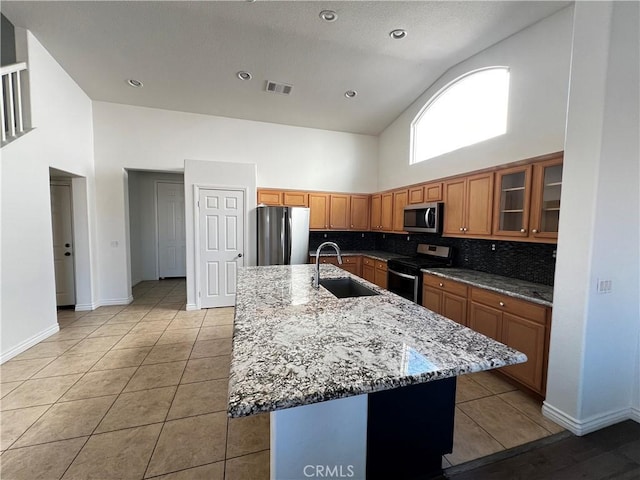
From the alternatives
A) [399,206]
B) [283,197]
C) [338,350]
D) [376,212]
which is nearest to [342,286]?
[338,350]

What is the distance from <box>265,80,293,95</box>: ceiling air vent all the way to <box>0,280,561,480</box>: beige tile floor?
139 inches

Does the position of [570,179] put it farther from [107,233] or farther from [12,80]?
[107,233]

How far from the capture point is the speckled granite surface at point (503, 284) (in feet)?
7.24

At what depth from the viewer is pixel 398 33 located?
9.53 ft

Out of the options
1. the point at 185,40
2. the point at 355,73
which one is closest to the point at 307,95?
the point at 355,73

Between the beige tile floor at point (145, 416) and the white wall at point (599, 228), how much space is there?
0.41 metres

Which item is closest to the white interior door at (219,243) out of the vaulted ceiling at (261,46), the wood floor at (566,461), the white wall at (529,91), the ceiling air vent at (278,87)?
the vaulted ceiling at (261,46)

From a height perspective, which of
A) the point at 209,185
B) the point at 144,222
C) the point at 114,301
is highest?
the point at 209,185

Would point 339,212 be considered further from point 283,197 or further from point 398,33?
point 398,33

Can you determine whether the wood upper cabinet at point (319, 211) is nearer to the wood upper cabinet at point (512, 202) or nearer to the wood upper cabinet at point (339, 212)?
the wood upper cabinet at point (339, 212)

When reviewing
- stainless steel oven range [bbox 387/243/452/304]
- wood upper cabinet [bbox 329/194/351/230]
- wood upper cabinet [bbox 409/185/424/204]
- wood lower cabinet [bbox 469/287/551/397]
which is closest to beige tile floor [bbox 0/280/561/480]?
wood lower cabinet [bbox 469/287/551/397]

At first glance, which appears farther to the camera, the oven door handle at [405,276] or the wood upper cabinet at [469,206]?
the oven door handle at [405,276]

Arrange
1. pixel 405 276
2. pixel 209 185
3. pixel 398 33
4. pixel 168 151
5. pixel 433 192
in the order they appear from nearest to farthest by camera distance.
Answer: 1. pixel 398 33
2. pixel 405 276
3. pixel 433 192
4. pixel 209 185
5. pixel 168 151

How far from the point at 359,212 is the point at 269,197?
72.1 inches
